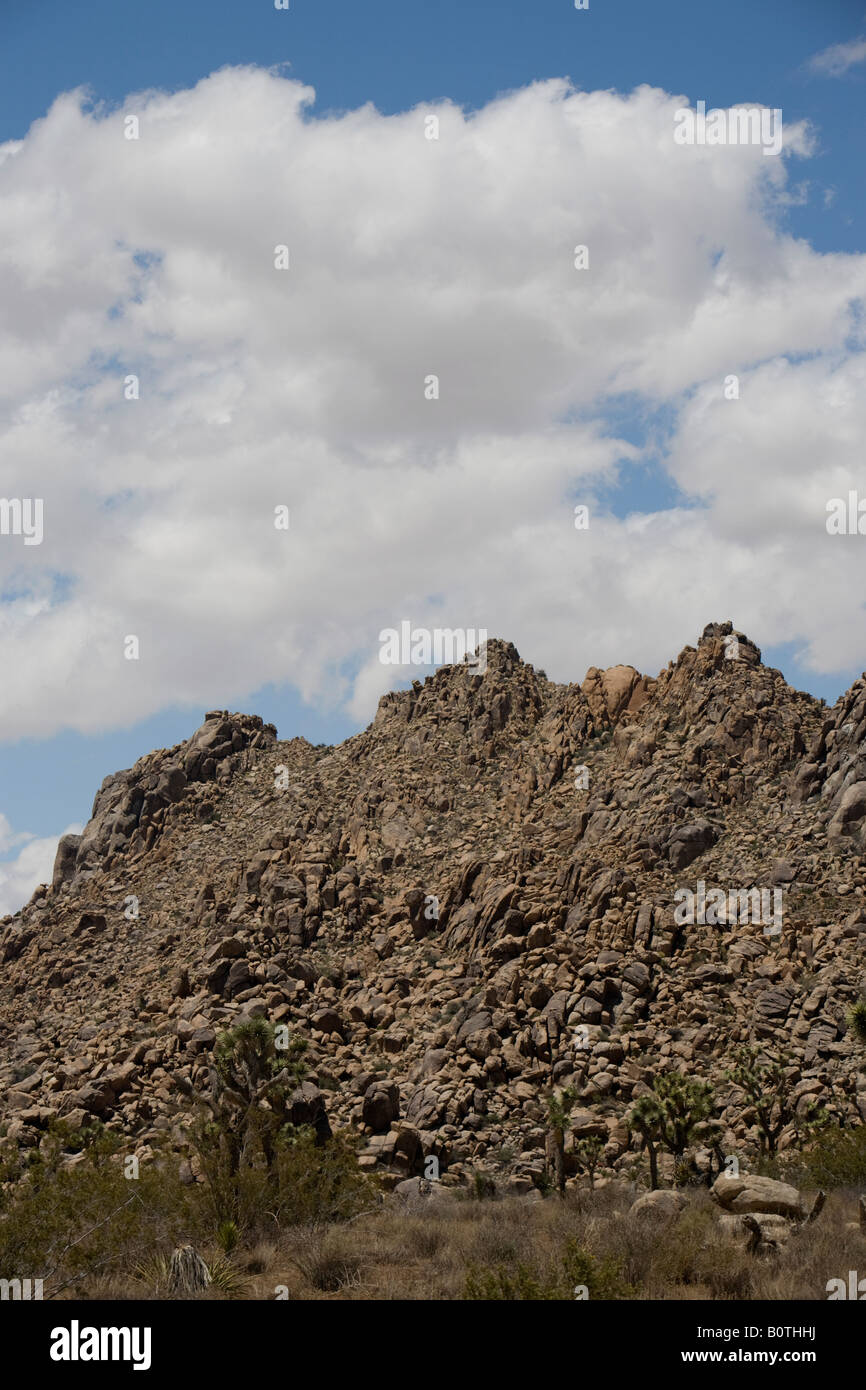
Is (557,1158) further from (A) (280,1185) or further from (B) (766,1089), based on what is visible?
(A) (280,1185)

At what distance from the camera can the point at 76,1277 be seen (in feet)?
53.7

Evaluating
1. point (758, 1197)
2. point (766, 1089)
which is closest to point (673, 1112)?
point (766, 1089)

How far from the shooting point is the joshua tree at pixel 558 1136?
2888cm

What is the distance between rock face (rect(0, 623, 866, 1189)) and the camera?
1508 inches

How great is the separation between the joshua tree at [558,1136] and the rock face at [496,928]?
6.27 ft

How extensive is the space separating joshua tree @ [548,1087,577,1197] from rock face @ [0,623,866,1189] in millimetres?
1910

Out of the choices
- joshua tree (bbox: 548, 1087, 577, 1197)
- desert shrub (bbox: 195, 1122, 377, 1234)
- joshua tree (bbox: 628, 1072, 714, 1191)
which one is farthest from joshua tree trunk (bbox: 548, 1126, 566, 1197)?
desert shrub (bbox: 195, 1122, 377, 1234)

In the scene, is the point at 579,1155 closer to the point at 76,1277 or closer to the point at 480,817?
the point at 76,1277

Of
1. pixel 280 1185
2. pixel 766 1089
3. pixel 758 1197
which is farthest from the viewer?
pixel 766 1089

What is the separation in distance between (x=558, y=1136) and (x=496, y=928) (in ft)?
58.4

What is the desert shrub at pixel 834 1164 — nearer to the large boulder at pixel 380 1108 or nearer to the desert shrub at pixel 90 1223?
the large boulder at pixel 380 1108

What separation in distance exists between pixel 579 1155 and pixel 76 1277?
2159 cm

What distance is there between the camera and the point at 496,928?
157ft

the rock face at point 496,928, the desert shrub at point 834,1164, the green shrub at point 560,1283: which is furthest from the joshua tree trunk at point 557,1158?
the green shrub at point 560,1283
